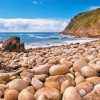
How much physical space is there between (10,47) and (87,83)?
58.3 feet

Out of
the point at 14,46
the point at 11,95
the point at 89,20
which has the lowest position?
the point at 14,46

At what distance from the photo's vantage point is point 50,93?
5.54 meters

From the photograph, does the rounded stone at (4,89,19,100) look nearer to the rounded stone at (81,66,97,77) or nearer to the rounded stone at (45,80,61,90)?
the rounded stone at (45,80,61,90)

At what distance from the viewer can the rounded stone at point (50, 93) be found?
5.51 meters

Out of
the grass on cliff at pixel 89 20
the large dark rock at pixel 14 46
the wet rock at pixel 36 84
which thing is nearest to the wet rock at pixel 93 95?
the wet rock at pixel 36 84

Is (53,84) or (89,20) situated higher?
(89,20)

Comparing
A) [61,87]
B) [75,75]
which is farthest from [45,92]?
[75,75]

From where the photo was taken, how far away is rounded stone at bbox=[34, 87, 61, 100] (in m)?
5.51

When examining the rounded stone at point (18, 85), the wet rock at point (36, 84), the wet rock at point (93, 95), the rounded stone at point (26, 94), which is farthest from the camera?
the wet rock at point (36, 84)

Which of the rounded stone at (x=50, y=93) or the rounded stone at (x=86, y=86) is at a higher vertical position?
the rounded stone at (x=86, y=86)

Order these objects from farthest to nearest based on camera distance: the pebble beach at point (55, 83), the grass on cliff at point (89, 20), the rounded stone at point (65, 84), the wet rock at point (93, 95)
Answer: the grass on cliff at point (89, 20) < the rounded stone at point (65, 84) < the pebble beach at point (55, 83) < the wet rock at point (93, 95)

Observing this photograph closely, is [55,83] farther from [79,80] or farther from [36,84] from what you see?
[79,80]

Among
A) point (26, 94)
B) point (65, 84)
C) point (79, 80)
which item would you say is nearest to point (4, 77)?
point (26, 94)

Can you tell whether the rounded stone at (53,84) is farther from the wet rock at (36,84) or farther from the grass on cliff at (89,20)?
the grass on cliff at (89,20)
